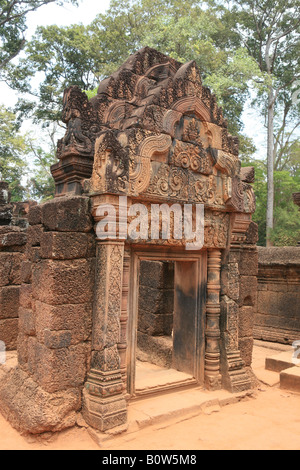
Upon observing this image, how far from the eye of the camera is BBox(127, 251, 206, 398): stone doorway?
170 inches

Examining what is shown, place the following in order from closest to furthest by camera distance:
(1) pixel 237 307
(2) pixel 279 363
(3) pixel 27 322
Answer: (3) pixel 27 322, (1) pixel 237 307, (2) pixel 279 363

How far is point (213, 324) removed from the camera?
4855mm

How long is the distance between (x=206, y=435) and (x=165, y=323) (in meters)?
2.91

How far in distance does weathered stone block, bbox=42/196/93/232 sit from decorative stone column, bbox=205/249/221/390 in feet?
5.97

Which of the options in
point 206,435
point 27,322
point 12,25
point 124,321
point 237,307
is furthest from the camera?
point 12,25

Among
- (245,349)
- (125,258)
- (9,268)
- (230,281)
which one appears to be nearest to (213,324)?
(230,281)

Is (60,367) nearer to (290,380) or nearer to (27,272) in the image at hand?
(27,272)

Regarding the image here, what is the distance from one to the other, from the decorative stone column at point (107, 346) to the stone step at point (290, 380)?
264 cm

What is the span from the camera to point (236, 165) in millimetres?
5016

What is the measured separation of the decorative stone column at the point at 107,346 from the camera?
360cm

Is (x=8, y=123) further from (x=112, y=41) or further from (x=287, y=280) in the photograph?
(x=287, y=280)

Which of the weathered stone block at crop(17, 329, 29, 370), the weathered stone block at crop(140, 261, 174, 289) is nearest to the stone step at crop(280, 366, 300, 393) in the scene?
the weathered stone block at crop(140, 261, 174, 289)

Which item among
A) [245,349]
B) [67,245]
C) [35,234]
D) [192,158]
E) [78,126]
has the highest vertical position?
[78,126]

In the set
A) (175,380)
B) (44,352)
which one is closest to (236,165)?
(175,380)
